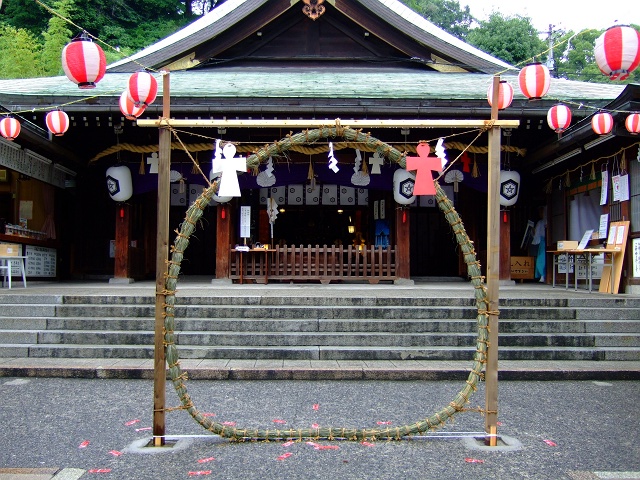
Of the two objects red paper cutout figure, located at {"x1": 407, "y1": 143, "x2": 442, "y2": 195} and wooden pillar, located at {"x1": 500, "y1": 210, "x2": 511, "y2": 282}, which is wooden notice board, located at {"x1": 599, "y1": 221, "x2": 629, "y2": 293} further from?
red paper cutout figure, located at {"x1": 407, "y1": 143, "x2": 442, "y2": 195}

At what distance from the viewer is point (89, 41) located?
761 centimetres

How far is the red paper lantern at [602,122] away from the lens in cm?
909

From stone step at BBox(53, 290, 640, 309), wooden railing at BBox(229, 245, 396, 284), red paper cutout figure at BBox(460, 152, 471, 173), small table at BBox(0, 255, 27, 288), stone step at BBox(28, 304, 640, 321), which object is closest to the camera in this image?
stone step at BBox(28, 304, 640, 321)

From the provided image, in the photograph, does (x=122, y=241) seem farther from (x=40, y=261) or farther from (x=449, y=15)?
(x=449, y=15)

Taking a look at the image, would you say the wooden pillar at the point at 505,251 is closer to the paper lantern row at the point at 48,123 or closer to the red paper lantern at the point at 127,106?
the red paper lantern at the point at 127,106

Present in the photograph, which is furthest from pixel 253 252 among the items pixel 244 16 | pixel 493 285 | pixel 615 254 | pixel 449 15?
pixel 449 15

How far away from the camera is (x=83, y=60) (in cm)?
750

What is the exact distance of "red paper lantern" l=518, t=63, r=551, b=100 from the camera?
28.4 feet

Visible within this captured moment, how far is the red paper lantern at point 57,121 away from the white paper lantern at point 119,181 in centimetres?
185

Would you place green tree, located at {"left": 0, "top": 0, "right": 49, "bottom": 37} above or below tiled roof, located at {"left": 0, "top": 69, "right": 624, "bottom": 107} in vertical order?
above

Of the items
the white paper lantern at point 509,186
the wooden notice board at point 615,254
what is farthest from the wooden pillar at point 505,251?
the wooden notice board at point 615,254

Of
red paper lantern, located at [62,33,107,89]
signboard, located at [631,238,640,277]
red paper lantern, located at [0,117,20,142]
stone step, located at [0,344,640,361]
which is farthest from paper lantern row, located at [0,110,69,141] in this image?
signboard, located at [631,238,640,277]

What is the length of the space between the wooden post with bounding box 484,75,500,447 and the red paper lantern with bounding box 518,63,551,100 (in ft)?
15.1

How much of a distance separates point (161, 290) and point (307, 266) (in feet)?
24.4
